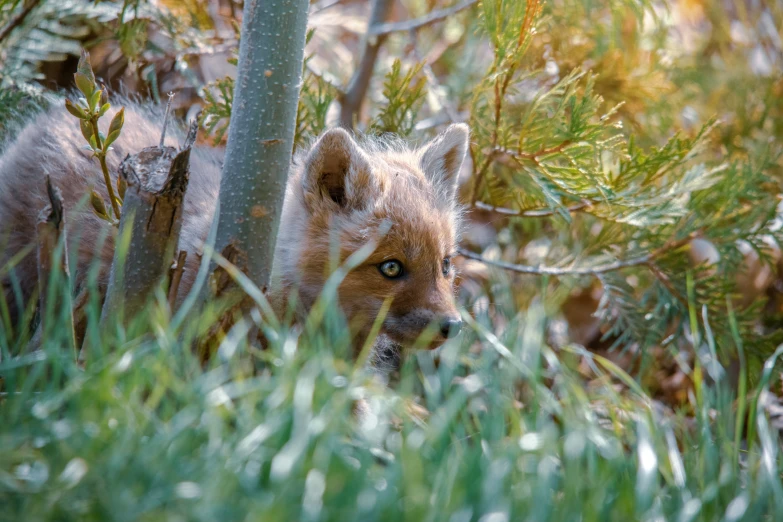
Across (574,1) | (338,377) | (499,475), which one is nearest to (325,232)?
(338,377)

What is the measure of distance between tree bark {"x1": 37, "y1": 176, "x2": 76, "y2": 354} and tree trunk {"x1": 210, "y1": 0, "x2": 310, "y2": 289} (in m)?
0.45

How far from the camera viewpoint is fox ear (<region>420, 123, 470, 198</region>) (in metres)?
3.71

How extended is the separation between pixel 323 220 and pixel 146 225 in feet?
3.73

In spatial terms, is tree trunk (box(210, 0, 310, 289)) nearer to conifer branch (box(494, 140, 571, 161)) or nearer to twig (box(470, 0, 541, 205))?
twig (box(470, 0, 541, 205))

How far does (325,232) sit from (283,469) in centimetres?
186

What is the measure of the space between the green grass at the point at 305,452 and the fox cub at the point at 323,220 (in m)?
1.00

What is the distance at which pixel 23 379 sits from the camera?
1944mm

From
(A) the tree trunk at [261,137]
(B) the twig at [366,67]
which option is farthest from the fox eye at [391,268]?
(B) the twig at [366,67]

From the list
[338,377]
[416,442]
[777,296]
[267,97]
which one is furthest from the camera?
[777,296]

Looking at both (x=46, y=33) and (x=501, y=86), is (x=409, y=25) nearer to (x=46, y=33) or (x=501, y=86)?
(x=501, y=86)

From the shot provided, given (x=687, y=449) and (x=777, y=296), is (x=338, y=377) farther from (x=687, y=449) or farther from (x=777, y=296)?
(x=777, y=296)

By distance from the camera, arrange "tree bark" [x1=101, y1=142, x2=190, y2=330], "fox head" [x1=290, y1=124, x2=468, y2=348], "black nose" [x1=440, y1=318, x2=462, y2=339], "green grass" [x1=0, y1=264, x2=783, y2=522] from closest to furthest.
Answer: "green grass" [x1=0, y1=264, x2=783, y2=522]
"tree bark" [x1=101, y1=142, x2=190, y2=330]
"black nose" [x1=440, y1=318, x2=462, y2=339]
"fox head" [x1=290, y1=124, x2=468, y2=348]

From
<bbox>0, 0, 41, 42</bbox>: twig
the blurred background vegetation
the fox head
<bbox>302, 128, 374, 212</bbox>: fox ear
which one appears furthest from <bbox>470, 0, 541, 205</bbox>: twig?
<bbox>0, 0, 41, 42</bbox>: twig

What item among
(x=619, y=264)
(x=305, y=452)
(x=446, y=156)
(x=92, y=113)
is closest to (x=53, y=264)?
(x=92, y=113)
